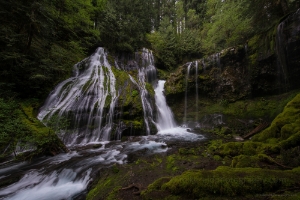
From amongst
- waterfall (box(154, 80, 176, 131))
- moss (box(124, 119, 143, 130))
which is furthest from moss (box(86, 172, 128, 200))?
waterfall (box(154, 80, 176, 131))

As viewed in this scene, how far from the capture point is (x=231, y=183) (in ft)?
7.69

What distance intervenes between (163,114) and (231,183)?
34.3 feet

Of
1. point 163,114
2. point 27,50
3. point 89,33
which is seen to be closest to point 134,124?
point 163,114

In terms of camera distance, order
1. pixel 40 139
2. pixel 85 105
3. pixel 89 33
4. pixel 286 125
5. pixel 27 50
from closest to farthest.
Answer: pixel 286 125, pixel 40 139, pixel 27 50, pixel 85 105, pixel 89 33

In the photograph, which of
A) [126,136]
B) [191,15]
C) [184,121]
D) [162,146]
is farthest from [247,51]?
[191,15]

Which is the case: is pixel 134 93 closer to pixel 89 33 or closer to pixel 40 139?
pixel 40 139

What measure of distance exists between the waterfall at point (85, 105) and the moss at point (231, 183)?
23.7 ft

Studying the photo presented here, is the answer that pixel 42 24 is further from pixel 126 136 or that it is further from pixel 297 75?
pixel 297 75

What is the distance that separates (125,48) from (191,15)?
15.2m

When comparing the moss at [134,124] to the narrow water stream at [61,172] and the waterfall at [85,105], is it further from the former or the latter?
the narrow water stream at [61,172]

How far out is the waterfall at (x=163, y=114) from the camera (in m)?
12.0

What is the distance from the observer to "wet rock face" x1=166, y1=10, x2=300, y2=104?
8.91 metres

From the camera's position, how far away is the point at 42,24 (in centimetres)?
914

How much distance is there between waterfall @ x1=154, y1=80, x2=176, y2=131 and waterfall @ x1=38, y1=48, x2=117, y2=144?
4002 mm
